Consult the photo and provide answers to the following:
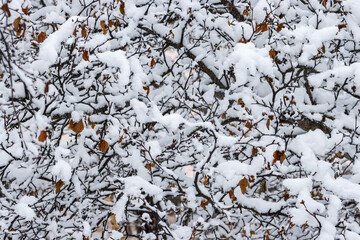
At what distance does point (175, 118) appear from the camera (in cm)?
287

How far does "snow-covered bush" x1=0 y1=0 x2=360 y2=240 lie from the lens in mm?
2836

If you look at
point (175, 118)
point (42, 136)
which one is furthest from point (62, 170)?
point (175, 118)

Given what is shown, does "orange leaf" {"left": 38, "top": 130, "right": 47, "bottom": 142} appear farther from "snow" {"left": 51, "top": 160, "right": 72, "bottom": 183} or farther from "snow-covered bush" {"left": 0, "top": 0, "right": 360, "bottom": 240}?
"snow" {"left": 51, "top": 160, "right": 72, "bottom": 183}

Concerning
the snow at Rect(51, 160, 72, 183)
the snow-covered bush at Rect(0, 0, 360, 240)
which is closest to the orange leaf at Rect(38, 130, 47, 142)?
Answer: the snow-covered bush at Rect(0, 0, 360, 240)

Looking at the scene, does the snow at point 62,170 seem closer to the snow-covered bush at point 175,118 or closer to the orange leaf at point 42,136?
the snow-covered bush at point 175,118

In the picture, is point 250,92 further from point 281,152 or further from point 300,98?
point 281,152

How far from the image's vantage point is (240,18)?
4.38 meters

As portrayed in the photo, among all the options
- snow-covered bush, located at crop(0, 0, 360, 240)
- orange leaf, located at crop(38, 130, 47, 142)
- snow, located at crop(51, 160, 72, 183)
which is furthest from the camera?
snow-covered bush, located at crop(0, 0, 360, 240)

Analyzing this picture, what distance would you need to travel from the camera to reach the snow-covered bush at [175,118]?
2.84 meters

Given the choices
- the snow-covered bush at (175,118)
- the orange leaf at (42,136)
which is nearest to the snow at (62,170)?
the snow-covered bush at (175,118)

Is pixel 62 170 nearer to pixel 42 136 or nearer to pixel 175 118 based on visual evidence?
pixel 42 136

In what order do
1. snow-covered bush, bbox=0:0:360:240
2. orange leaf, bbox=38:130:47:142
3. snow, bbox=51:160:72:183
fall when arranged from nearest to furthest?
orange leaf, bbox=38:130:47:142, snow, bbox=51:160:72:183, snow-covered bush, bbox=0:0:360:240

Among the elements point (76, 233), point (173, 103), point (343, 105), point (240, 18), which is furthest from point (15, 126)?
point (343, 105)

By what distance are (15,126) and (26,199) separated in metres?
0.74
